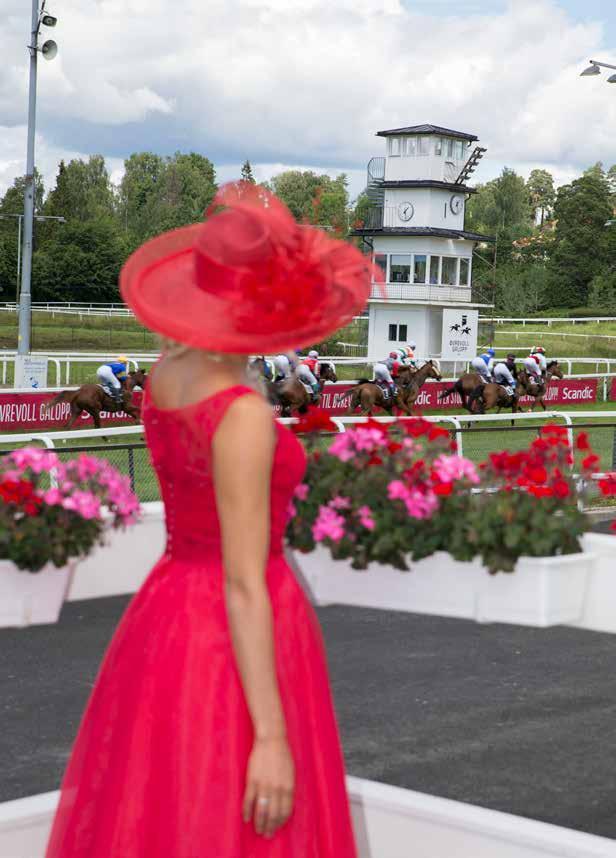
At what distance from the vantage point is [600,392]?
36594mm

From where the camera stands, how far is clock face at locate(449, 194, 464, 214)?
51.6 metres

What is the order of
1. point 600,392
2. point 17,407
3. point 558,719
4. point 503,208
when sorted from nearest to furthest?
point 558,719 → point 17,407 → point 600,392 → point 503,208

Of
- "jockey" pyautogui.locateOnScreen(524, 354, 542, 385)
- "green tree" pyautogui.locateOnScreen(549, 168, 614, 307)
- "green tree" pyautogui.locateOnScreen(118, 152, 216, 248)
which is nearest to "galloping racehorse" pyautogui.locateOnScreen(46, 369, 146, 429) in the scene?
"jockey" pyautogui.locateOnScreen(524, 354, 542, 385)

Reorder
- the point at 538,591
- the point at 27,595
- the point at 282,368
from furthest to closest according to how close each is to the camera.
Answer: the point at 282,368
the point at 538,591
the point at 27,595

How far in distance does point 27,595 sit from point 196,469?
0.86 meters

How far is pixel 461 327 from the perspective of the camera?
47656 millimetres

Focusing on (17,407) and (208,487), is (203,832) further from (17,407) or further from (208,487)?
(17,407)

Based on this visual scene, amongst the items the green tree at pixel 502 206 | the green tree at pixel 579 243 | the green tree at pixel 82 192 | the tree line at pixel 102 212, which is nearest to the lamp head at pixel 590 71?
the tree line at pixel 102 212

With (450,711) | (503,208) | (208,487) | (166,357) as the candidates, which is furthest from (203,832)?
(503,208)

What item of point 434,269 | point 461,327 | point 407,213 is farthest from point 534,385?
point 407,213

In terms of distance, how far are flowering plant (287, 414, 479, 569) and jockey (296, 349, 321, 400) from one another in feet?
72.6

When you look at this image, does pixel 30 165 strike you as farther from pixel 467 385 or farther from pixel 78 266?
pixel 78 266

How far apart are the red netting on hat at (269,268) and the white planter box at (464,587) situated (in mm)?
949

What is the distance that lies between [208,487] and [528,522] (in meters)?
1.13
